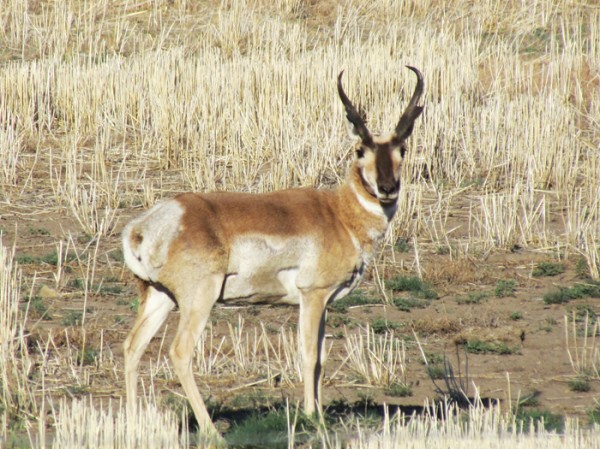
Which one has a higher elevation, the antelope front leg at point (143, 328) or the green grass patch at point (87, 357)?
the antelope front leg at point (143, 328)

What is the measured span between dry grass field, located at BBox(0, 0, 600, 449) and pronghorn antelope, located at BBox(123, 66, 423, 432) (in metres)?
0.58

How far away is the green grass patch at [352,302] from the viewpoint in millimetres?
10628

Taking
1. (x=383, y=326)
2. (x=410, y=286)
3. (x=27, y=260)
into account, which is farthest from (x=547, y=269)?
(x=27, y=260)

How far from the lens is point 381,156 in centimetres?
761

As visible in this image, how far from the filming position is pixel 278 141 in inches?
584

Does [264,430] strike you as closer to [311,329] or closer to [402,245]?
[311,329]

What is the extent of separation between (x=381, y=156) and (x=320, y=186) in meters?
6.28

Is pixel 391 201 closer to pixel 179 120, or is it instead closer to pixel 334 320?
pixel 334 320

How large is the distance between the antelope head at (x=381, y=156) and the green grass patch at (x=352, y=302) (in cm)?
282

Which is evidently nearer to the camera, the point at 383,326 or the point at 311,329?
the point at 311,329

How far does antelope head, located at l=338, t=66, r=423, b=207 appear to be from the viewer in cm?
754

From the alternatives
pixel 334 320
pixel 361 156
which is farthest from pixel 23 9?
pixel 361 156

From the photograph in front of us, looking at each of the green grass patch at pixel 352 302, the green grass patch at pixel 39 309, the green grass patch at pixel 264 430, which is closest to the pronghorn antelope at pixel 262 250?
the green grass patch at pixel 264 430

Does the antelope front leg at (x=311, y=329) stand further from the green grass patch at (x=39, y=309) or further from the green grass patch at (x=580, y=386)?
the green grass patch at (x=39, y=309)
